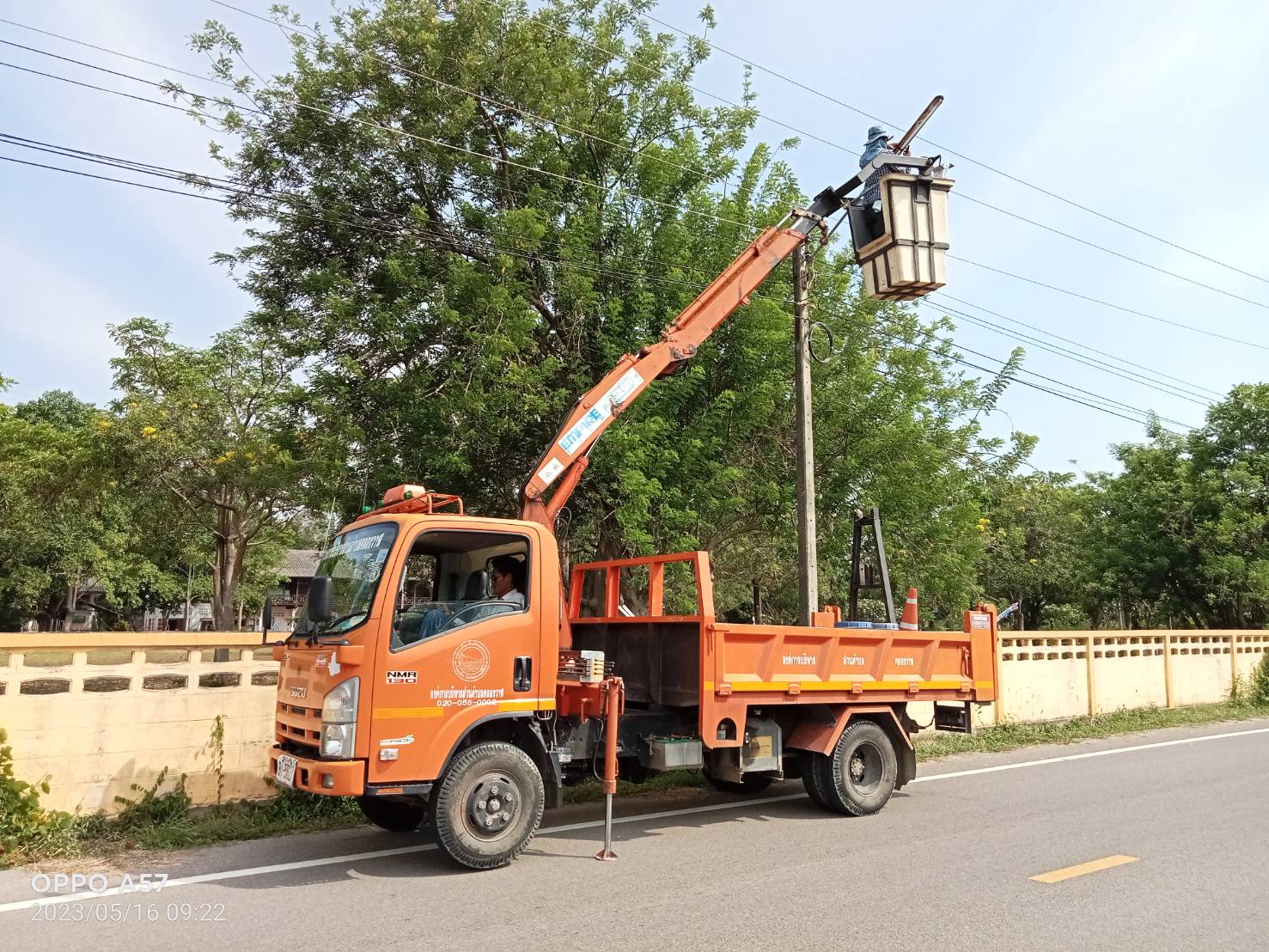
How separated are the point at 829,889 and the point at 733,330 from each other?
960 centimetres

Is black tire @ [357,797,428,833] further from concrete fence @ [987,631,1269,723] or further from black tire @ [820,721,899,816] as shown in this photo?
concrete fence @ [987,631,1269,723]

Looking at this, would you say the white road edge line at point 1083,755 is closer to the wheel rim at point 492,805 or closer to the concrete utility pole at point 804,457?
the concrete utility pole at point 804,457

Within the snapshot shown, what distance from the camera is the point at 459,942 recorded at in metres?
4.81

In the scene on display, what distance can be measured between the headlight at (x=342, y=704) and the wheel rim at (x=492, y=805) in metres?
1.03

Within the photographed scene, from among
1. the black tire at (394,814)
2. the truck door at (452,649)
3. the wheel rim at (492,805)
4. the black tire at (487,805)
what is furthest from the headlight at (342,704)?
the black tire at (394,814)

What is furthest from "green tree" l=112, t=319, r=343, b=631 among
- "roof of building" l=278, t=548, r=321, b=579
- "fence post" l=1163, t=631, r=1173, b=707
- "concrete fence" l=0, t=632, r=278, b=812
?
"roof of building" l=278, t=548, r=321, b=579

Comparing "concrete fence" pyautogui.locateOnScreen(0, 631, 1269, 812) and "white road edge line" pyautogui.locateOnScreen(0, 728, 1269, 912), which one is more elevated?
"concrete fence" pyautogui.locateOnScreen(0, 631, 1269, 812)

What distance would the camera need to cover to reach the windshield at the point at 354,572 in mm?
6266

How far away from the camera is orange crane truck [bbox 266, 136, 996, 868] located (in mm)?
6137

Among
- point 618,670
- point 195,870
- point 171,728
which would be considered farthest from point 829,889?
point 171,728

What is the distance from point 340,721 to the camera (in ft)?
19.5

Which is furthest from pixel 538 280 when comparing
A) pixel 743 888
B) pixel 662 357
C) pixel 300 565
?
pixel 300 565

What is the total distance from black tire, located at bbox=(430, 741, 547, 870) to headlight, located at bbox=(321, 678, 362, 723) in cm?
81

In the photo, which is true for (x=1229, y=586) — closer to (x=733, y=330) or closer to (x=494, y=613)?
(x=733, y=330)
